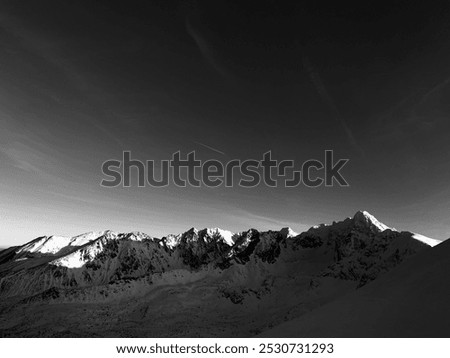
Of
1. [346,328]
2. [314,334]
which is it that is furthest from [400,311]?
[314,334]

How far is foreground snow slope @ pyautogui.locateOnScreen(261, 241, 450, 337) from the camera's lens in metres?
5.86

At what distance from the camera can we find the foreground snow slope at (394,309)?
19.2ft

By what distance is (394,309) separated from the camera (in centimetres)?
648
